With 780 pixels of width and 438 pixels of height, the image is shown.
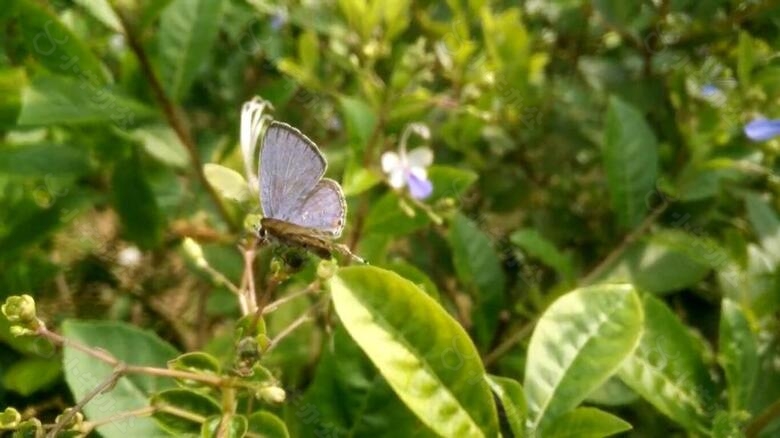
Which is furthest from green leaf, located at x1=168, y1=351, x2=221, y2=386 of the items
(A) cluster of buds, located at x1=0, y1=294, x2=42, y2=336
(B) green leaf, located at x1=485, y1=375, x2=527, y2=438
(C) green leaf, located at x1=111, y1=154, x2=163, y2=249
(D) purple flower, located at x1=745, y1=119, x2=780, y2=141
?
(D) purple flower, located at x1=745, y1=119, x2=780, y2=141

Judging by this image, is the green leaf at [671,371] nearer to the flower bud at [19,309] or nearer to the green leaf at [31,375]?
the flower bud at [19,309]

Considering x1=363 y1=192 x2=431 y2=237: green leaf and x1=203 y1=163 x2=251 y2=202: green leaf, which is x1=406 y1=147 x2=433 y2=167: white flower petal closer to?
x1=363 y1=192 x2=431 y2=237: green leaf

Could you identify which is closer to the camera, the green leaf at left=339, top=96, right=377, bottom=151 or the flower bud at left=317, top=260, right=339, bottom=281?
the flower bud at left=317, top=260, right=339, bottom=281

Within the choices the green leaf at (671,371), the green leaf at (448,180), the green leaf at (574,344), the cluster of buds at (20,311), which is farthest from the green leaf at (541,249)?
the cluster of buds at (20,311)

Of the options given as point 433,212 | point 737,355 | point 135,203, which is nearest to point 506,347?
point 433,212

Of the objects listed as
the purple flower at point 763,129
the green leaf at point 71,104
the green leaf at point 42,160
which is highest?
the purple flower at point 763,129

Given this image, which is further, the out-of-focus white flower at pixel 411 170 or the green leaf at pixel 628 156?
the green leaf at pixel 628 156

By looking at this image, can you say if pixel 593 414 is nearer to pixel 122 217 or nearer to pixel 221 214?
pixel 221 214
